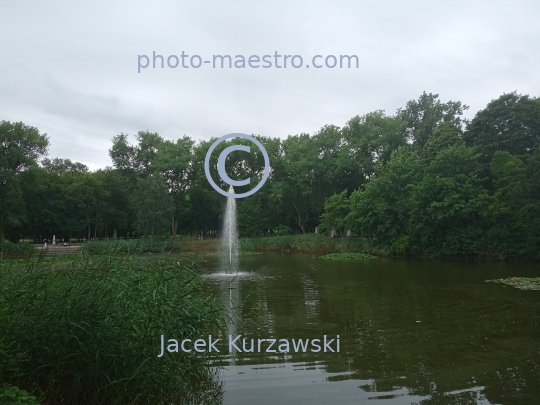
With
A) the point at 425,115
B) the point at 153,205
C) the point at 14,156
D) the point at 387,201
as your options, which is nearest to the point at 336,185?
the point at 387,201

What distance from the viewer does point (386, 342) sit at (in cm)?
647

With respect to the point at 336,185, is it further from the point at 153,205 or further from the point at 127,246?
the point at 127,246

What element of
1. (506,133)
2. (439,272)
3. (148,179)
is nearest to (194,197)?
(148,179)

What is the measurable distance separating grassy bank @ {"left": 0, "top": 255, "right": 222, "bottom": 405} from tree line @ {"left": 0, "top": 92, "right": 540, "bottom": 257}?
6.29ft

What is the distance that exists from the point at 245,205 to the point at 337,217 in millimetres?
17884

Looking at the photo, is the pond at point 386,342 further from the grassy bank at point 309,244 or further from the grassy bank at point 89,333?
the grassy bank at point 89,333

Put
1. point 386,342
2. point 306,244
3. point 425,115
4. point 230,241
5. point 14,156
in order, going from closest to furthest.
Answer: point 386,342 → point 14,156 → point 230,241 → point 306,244 → point 425,115

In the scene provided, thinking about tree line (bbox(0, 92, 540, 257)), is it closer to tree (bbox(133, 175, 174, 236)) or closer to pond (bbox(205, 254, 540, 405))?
tree (bbox(133, 175, 174, 236))

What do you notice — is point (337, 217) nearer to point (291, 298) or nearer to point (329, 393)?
point (291, 298)

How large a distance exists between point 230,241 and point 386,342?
439 cm

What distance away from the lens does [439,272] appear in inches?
627

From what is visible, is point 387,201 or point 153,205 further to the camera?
point 387,201

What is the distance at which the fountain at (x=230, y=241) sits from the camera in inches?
312

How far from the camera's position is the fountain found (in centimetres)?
793
